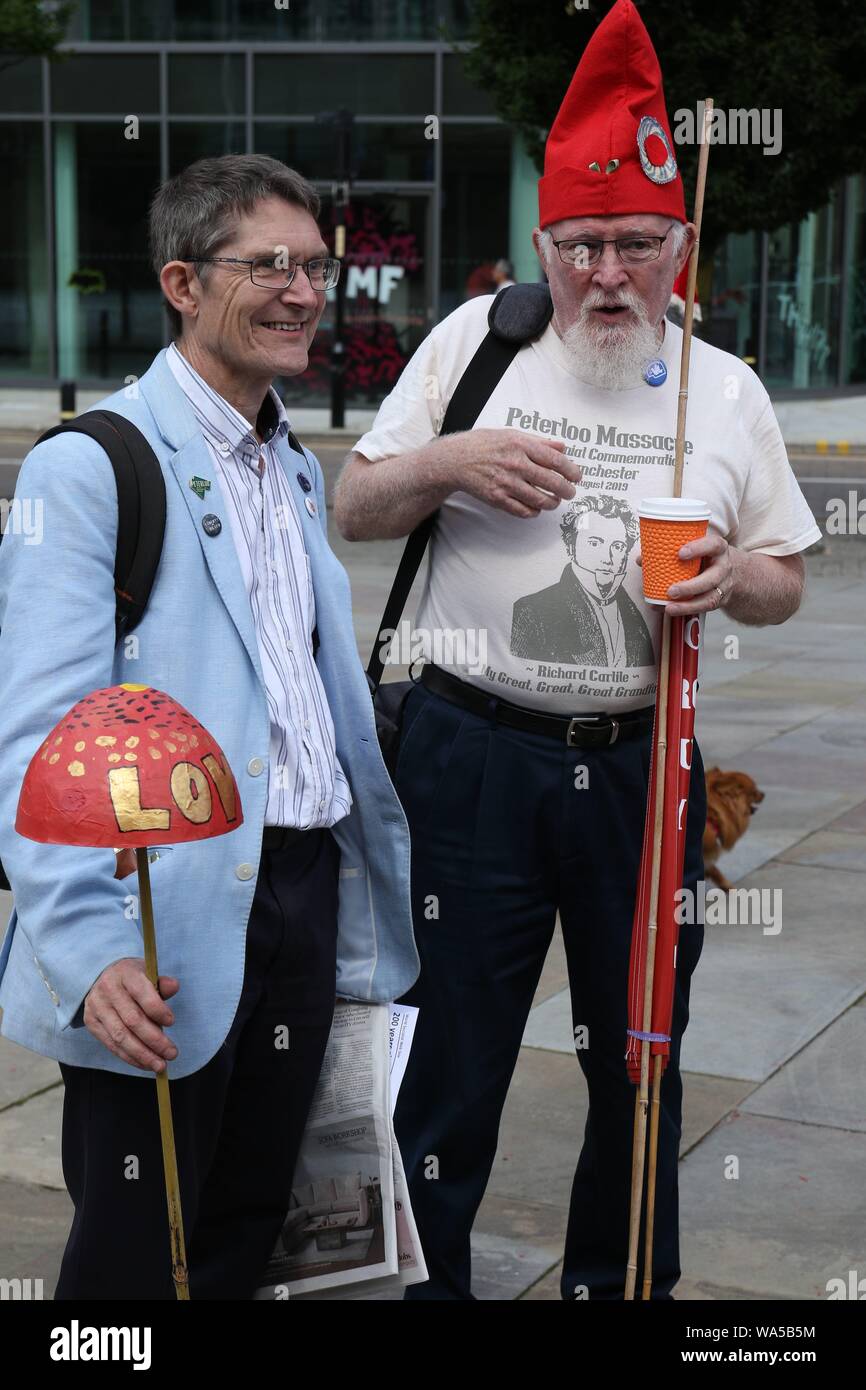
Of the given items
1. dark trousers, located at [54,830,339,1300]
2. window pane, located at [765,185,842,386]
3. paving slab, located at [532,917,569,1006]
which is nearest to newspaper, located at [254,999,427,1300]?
dark trousers, located at [54,830,339,1300]

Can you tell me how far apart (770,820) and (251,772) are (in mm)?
4854

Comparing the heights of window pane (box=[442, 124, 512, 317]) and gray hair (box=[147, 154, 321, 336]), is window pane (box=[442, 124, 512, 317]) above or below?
above

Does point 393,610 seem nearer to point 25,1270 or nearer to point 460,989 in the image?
point 460,989

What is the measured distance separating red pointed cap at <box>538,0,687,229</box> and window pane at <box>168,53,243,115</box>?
22032mm

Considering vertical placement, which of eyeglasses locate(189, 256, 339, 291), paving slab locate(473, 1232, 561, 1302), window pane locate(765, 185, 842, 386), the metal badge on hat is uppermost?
window pane locate(765, 185, 842, 386)

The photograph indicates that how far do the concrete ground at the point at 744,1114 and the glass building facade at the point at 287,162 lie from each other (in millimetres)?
17022

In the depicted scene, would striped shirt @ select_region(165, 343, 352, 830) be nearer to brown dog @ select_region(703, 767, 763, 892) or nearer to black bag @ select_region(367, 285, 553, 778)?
black bag @ select_region(367, 285, 553, 778)

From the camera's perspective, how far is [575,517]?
3.02 meters

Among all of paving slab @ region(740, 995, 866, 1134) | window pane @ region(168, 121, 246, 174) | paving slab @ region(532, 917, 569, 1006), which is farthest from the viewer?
window pane @ region(168, 121, 246, 174)

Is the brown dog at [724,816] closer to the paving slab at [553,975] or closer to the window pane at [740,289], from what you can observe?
the paving slab at [553,975]

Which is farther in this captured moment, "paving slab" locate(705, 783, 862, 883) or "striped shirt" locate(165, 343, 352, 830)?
"paving slab" locate(705, 783, 862, 883)

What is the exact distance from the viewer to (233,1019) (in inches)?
100

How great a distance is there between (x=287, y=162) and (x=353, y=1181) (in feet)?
74.5

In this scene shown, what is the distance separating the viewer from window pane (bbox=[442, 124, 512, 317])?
2355 cm
